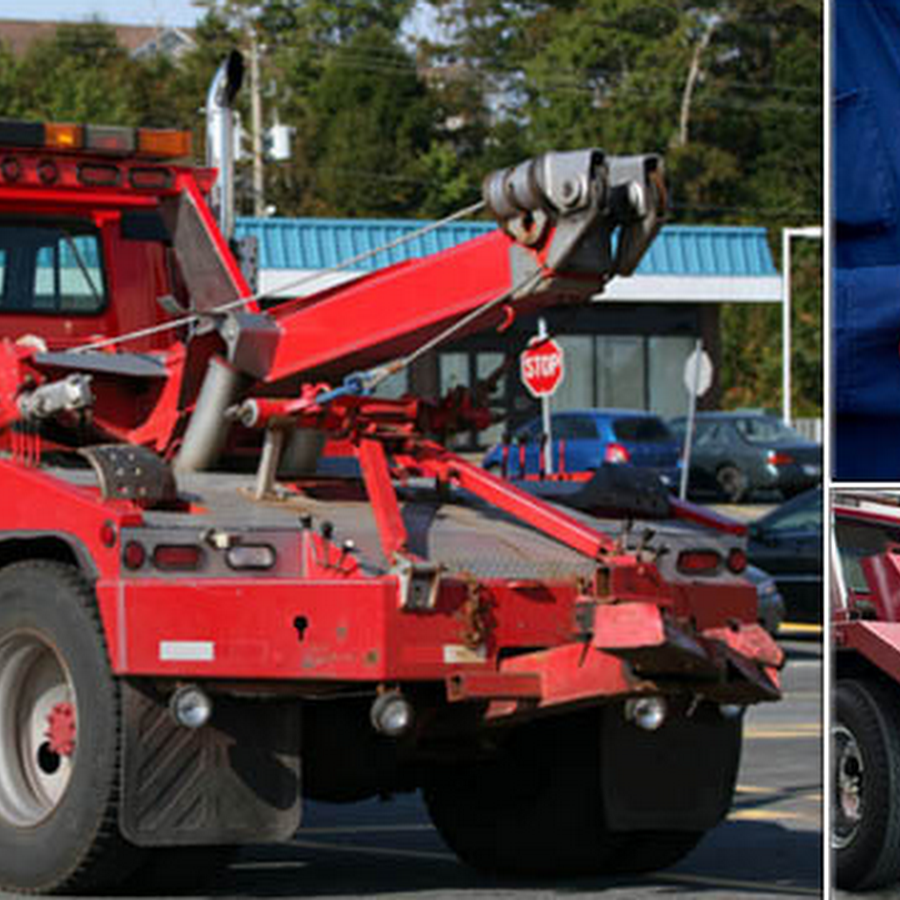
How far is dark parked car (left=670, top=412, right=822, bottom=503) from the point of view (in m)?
41.3

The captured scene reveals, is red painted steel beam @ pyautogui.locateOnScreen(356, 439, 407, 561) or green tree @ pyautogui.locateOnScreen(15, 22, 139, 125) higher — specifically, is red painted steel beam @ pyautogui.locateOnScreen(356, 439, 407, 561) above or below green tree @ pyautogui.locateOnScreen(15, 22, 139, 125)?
below

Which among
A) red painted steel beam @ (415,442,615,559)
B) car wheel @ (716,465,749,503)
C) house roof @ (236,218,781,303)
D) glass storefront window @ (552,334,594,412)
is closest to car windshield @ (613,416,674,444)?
car wheel @ (716,465,749,503)

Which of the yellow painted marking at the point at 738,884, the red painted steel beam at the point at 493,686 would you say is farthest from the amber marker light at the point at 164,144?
the yellow painted marking at the point at 738,884

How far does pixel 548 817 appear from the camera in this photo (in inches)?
364

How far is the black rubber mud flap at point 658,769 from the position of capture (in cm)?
870

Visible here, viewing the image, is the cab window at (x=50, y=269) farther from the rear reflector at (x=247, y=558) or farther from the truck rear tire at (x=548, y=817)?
the rear reflector at (x=247, y=558)

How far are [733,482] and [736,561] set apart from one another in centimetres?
3301

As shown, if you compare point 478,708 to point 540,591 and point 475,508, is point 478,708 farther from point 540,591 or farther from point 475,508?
point 475,508

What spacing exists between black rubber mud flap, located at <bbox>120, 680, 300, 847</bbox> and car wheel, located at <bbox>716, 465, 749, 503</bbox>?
3363 centimetres

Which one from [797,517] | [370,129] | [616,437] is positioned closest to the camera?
[797,517]

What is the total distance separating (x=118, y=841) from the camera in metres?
8.05

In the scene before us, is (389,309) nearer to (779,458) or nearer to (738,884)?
(738,884)

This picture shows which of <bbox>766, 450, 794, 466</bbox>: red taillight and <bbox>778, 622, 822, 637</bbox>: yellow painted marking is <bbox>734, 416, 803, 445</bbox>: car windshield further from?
<bbox>778, 622, 822, 637</bbox>: yellow painted marking

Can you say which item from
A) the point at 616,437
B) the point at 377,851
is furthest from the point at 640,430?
the point at 377,851
